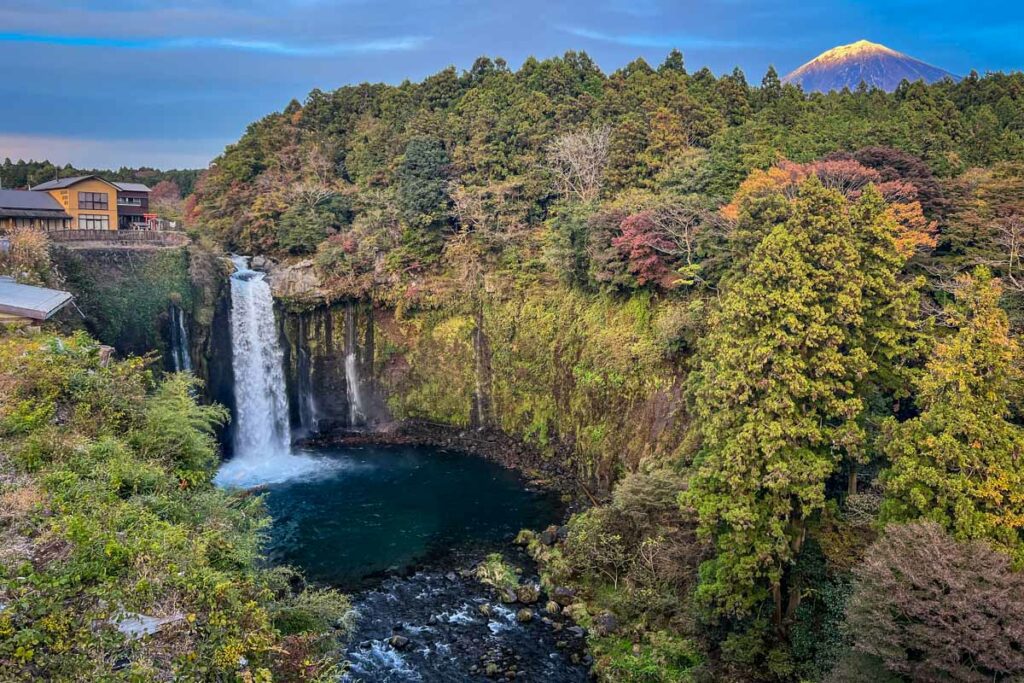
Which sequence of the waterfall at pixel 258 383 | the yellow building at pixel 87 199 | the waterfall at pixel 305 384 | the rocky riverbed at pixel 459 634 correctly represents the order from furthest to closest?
the waterfall at pixel 305 384 < the yellow building at pixel 87 199 < the waterfall at pixel 258 383 < the rocky riverbed at pixel 459 634

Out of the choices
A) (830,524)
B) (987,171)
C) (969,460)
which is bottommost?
(830,524)

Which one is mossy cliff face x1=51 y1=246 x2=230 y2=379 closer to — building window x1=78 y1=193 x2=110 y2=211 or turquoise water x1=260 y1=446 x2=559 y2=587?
building window x1=78 y1=193 x2=110 y2=211

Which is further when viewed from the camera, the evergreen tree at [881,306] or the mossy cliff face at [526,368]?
the mossy cliff face at [526,368]

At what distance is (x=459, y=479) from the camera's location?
34.7 metres

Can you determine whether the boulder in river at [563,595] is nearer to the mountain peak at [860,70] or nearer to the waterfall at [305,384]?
the waterfall at [305,384]

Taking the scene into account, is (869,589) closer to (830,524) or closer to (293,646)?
(830,524)

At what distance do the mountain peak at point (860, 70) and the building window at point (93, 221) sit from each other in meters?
43.8

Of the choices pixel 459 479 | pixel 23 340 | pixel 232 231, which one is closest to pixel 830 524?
pixel 459 479

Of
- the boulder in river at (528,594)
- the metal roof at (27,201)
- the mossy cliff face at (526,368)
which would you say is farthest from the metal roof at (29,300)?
the boulder in river at (528,594)

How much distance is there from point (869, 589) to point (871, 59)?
44.3 meters

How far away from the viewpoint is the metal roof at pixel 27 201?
1426 inches

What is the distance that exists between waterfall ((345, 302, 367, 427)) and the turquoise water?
14.9ft

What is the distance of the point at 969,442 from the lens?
1598 centimetres

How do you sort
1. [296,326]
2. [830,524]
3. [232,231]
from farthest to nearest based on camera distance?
[232,231], [296,326], [830,524]
